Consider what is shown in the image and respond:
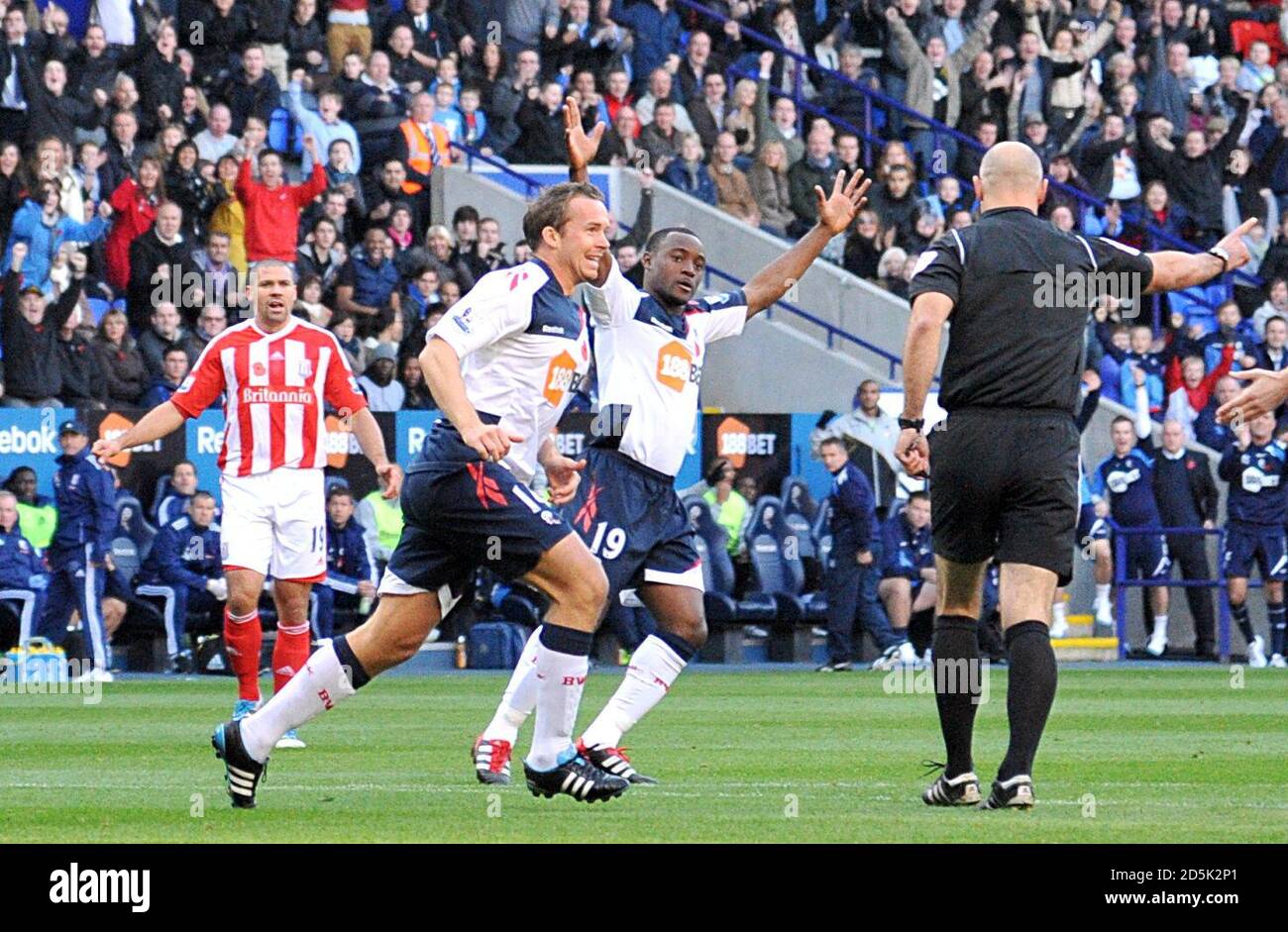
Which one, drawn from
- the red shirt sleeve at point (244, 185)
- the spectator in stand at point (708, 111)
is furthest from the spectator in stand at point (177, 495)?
the spectator in stand at point (708, 111)

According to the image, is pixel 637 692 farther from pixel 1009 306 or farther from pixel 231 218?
pixel 231 218

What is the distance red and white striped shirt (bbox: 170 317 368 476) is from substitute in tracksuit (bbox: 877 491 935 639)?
1012 cm

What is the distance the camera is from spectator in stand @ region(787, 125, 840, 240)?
89.5ft

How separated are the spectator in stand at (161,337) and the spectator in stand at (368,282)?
6.04ft

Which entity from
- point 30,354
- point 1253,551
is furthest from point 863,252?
point 30,354

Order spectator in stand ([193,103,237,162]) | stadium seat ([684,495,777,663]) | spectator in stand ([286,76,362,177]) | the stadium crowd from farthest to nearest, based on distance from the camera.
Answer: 1. spectator in stand ([286,76,362,177])
2. spectator in stand ([193,103,237,162])
3. the stadium crowd
4. stadium seat ([684,495,777,663])

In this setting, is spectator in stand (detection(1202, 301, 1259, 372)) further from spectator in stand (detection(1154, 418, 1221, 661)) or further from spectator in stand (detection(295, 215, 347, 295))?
spectator in stand (detection(295, 215, 347, 295))

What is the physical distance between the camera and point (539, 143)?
88.0 feet

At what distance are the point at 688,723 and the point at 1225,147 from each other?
57.7 feet

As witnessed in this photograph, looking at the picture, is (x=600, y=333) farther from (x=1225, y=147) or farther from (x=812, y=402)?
(x=1225, y=147)

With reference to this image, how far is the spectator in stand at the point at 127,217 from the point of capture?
2291 cm

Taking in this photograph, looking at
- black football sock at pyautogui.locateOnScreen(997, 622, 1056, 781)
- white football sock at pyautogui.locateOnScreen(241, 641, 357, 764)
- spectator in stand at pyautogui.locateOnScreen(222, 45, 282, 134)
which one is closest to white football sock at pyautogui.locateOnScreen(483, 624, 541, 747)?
white football sock at pyautogui.locateOnScreen(241, 641, 357, 764)

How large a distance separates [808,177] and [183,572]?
976 cm

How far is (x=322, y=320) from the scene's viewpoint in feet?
74.7
